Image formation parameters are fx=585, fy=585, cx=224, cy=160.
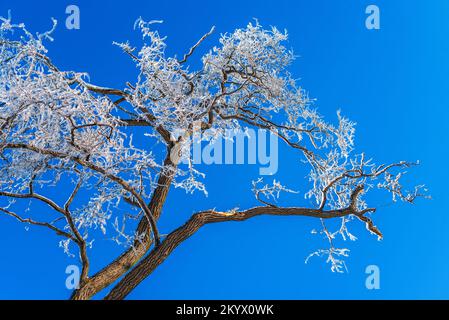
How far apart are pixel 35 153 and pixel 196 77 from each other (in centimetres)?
261

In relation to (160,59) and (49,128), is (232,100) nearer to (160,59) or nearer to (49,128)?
(160,59)

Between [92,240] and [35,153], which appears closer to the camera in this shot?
[35,153]

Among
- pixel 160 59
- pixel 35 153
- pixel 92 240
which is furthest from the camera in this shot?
pixel 160 59

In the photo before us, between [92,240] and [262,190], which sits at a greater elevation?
[262,190]

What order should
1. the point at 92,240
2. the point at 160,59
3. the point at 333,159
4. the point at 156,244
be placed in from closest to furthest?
the point at 92,240 < the point at 156,244 < the point at 160,59 < the point at 333,159

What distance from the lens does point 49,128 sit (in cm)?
489

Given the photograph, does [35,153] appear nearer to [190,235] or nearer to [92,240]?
[92,240]

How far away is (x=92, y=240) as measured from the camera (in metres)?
5.77

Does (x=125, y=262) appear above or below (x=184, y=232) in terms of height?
below

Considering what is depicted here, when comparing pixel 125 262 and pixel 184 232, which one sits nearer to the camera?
pixel 125 262
